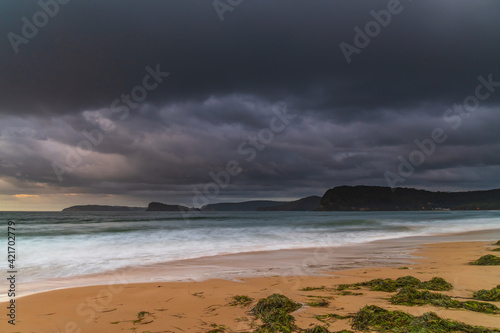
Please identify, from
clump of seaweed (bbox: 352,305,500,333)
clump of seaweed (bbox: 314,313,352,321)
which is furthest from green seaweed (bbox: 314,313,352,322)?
clump of seaweed (bbox: 352,305,500,333)

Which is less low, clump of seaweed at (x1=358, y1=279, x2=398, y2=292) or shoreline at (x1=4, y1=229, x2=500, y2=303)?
clump of seaweed at (x1=358, y1=279, x2=398, y2=292)

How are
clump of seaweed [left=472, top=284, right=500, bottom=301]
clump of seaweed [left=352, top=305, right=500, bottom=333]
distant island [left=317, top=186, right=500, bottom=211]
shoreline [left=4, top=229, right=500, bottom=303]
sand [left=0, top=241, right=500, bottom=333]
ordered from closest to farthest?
clump of seaweed [left=352, top=305, right=500, bottom=333], sand [left=0, top=241, right=500, bottom=333], clump of seaweed [left=472, top=284, right=500, bottom=301], shoreline [left=4, top=229, right=500, bottom=303], distant island [left=317, top=186, right=500, bottom=211]

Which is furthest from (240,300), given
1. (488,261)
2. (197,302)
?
(488,261)

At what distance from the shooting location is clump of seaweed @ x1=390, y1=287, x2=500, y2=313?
14.4ft

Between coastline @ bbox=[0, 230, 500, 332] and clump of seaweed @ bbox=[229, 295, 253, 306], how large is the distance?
0.47ft

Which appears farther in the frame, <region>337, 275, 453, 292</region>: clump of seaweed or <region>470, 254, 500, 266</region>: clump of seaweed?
<region>470, 254, 500, 266</region>: clump of seaweed

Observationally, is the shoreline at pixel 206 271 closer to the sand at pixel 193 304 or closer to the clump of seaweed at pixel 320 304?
the sand at pixel 193 304

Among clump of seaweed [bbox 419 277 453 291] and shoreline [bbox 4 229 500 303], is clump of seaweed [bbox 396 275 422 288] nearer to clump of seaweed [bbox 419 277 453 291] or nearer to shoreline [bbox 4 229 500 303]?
clump of seaweed [bbox 419 277 453 291]

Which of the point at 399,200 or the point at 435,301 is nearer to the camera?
the point at 435,301

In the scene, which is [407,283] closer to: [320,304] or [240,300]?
[320,304]

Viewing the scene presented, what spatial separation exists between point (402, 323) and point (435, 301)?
46.8 inches

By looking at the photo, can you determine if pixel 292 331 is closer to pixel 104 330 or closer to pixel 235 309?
pixel 235 309

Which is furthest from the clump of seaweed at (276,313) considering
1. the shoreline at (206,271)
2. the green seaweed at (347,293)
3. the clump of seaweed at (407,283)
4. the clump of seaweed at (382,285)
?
the shoreline at (206,271)

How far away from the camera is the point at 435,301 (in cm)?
467
